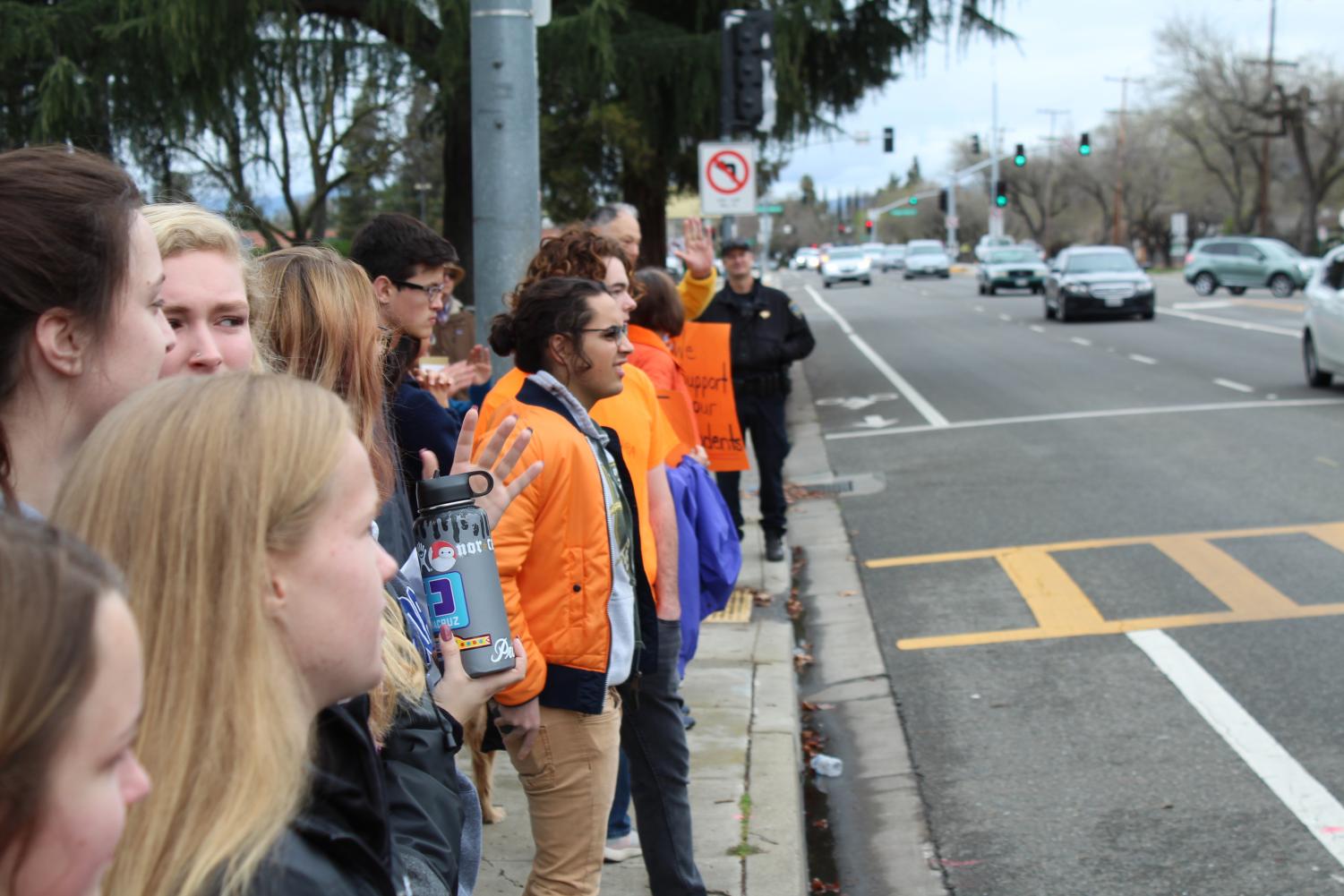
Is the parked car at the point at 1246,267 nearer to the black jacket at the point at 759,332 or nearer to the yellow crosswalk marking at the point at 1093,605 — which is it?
the yellow crosswalk marking at the point at 1093,605

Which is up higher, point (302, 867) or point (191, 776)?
point (191, 776)

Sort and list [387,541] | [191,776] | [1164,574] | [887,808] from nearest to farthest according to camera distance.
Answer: [191,776], [387,541], [887,808], [1164,574]

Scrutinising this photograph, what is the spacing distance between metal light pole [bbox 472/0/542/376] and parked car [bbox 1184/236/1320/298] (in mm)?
38620

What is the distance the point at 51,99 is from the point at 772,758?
8048 mm

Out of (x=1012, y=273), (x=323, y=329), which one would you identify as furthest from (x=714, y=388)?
(x=1012, y=273)

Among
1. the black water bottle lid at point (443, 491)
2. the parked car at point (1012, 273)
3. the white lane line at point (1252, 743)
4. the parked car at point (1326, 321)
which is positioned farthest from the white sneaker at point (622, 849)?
the parked car at point (1012, 273)

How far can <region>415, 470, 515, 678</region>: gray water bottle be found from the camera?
8.21 ft

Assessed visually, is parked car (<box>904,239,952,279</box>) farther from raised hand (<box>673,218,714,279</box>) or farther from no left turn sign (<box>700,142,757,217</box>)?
raised hand (<box>673,218,714,279</box>)

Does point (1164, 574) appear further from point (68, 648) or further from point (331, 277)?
point (68, 648)

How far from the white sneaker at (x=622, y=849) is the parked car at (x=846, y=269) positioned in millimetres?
55538

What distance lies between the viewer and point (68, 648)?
1.13 meters

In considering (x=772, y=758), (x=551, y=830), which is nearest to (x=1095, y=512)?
(x=772, y=758)

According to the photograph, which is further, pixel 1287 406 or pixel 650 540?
pixel 1287 406

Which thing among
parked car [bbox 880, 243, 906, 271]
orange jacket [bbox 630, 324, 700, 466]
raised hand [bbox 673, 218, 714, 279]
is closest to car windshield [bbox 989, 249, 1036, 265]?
parked car [bbox 880, 243, 906, 271]
